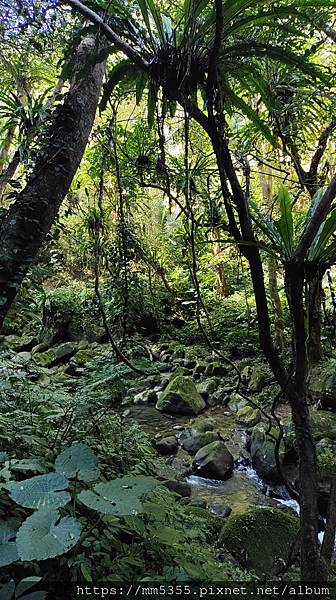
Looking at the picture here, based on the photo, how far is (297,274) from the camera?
1.12 meters

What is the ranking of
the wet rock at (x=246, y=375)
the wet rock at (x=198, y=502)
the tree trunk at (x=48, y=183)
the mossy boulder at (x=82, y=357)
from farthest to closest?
the mossy boulder at (x=82, y=357) → the wet rock at (x=246, y=375) → the wet rock at (x=198, y=502) → the tree trunk at (x=48, y=183)

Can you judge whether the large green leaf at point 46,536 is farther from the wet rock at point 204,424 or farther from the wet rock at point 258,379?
the wet rock at point 258,379

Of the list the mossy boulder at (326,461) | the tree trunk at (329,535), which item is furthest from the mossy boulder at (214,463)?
the tree trunk at (329,535)

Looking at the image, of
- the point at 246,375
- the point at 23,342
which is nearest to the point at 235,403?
the point at 246,375

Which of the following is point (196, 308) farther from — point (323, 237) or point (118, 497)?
point (118, 497)

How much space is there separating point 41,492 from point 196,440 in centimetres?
295

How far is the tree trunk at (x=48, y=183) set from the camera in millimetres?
1682

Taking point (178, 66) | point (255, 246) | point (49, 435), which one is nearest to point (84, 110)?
point (178, 66)

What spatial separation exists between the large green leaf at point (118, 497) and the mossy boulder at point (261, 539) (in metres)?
1.44

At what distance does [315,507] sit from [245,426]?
3116mm

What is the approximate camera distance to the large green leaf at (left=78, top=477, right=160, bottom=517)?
94 cm

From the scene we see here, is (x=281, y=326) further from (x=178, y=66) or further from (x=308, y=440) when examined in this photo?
(x=178, y=66)

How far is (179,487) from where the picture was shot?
286 centimetres

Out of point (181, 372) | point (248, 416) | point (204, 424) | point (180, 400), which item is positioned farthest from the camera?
point (181, 372)
